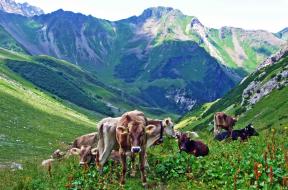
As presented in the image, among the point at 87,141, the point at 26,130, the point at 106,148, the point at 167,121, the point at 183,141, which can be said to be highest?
the point at 26,130

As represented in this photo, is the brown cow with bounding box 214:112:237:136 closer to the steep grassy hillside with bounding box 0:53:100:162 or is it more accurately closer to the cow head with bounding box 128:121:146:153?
the steep grassy hillside with bounding box 0:53:100:162

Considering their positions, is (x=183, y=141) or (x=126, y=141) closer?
(x=126, y=141)

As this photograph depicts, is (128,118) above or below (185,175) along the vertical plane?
above

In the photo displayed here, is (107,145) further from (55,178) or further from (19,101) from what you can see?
(19,101)

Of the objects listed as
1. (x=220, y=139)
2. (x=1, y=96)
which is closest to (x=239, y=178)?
(x=220, y=139)

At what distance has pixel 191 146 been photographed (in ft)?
84.2

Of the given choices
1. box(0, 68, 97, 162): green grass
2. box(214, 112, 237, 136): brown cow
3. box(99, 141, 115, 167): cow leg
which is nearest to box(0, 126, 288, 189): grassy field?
box(99, 141, 115, 167): cow leg

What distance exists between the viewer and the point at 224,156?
21.7 meters

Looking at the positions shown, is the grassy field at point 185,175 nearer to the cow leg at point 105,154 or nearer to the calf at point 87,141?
the cow leg at point 105,154

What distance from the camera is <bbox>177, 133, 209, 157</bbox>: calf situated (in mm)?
25077

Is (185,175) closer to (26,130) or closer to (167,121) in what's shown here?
(167,121)

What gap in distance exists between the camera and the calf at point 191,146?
82.3ft

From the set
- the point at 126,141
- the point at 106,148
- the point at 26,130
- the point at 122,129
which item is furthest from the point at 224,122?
the point at 26,130

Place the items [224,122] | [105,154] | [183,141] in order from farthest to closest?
1. [224,122]
2. [183,141]
3. [105,154]
